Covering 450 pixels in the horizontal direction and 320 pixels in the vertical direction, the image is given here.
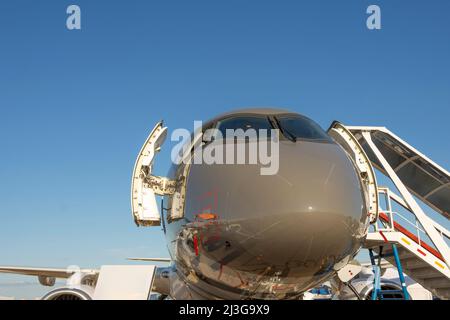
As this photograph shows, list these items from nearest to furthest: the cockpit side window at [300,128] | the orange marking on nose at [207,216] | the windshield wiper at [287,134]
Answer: the orange marking on nose at [207,216] → the windshield wiper at [287,134] → the cockpit side window at [300,128]

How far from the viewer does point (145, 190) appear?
6.22m

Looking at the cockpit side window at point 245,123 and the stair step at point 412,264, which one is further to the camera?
the stair step at point 412,264

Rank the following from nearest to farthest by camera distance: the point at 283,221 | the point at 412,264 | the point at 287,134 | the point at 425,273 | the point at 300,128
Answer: the point at 283,221, the point at 287,134, the point at 300,128, the point at 425,273, the point at 412,264

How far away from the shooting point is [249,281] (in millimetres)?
4840

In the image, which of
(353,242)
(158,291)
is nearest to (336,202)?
(353,242)

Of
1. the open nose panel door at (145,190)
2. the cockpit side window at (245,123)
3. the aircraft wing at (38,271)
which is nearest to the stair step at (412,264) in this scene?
the cockpit side window at (245,123)

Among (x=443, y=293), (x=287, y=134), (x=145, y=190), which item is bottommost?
(x=443, y=293)

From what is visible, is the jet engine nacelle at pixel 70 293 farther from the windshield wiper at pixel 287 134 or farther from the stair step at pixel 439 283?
the stair step at pixel 439 283

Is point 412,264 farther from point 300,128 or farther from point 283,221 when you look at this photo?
point 283,221

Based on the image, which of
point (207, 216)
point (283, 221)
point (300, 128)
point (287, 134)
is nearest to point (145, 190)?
point (207, 216)

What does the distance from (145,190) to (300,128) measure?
2.33 metres

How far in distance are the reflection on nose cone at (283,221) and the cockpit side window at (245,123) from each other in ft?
2.19

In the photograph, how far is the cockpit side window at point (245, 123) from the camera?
5.65 meters

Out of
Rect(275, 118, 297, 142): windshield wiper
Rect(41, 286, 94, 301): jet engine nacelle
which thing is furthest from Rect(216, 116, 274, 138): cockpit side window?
Rect(41, 286, 94, 301): jet engine nacelle
